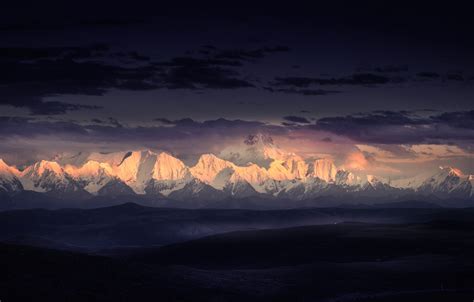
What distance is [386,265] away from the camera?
152m

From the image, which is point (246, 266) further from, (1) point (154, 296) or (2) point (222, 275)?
(1) point (154, 296)

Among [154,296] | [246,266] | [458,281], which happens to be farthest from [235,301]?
[246,266]

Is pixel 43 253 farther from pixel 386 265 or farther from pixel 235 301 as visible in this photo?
pixel 386 265

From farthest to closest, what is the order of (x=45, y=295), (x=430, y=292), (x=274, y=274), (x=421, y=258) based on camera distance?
(x=421, y=258) → (x=274, y=274) → (x=430, y=292) → (x=45, y=295)

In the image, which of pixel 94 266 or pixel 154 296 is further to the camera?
pixel 94 266

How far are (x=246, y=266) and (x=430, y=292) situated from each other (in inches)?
3579

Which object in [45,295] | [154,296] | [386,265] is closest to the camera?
[45,295]

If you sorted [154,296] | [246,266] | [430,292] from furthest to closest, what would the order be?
[246,266], [430,292], [154,296]

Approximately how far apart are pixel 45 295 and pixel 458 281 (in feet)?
231

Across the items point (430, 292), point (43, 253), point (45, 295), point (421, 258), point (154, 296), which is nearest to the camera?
point (45, 295)

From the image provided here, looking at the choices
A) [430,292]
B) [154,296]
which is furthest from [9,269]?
[430,292]

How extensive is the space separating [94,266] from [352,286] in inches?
1689

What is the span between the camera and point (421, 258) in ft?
554

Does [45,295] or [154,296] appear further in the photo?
[154,296]
